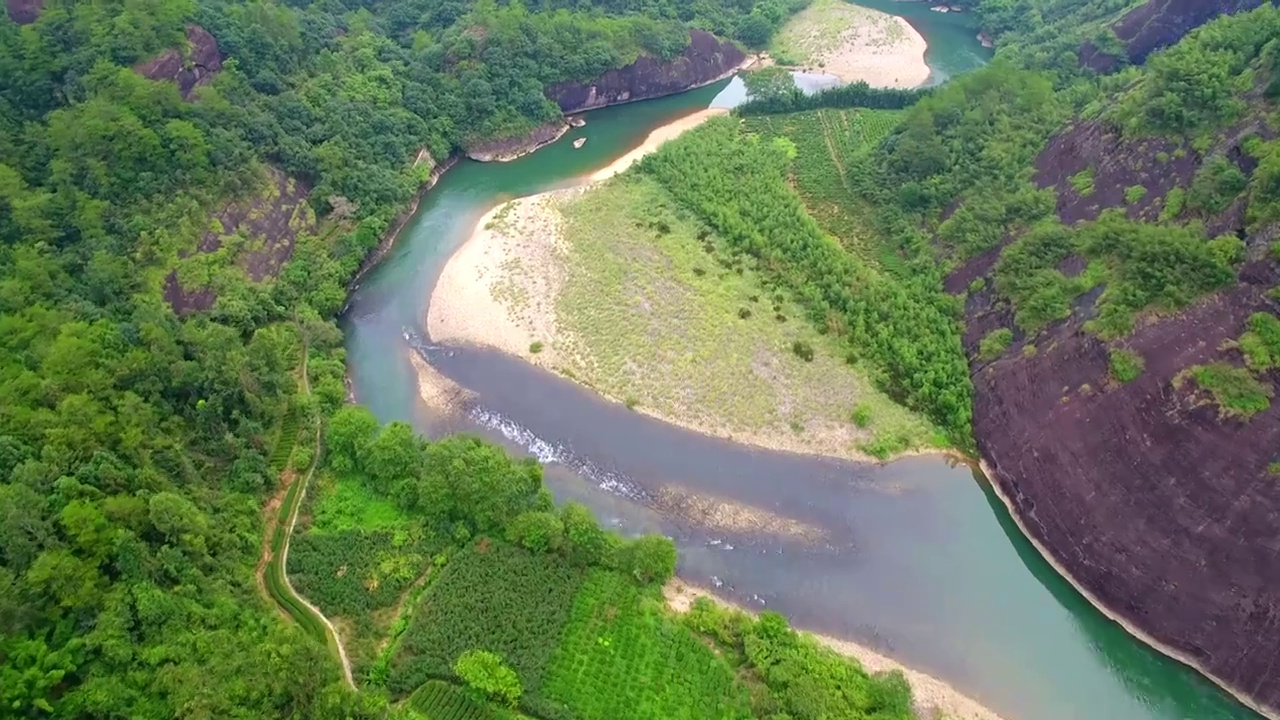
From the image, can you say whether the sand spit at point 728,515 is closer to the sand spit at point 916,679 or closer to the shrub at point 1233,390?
the sand spit at point 916,679

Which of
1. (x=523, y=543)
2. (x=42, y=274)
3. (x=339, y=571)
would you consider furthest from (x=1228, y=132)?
(x=42, y=274)

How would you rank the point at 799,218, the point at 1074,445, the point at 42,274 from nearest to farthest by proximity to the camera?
the point at 1074,445 → the point at 42,274 → the point at 799,218

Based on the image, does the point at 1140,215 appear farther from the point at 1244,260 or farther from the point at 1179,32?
the point at 1179,32

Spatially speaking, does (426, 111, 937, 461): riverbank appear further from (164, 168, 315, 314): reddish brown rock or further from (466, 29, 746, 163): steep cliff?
(164, 168, 315, 314): reddish brown rock

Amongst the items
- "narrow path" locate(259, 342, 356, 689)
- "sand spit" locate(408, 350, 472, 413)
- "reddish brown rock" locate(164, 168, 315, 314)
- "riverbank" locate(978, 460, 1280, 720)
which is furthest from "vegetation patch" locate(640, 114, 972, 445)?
"narrow path" locate(259, 342, 356, 689)

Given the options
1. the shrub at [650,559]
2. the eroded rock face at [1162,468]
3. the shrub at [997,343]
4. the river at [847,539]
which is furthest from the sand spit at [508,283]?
the eroded rock face at [1162,468]

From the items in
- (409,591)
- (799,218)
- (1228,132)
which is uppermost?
(1228,132)

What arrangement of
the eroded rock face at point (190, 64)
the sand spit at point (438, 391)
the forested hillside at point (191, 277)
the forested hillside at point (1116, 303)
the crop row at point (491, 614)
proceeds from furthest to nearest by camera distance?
the eroded rock face at point (190, 64)
the sand spit at point (438, 391)
the forested hillside at point (1116, 303)
the crop row at point (491, 614)
the forested hillside at point (191, 277)
